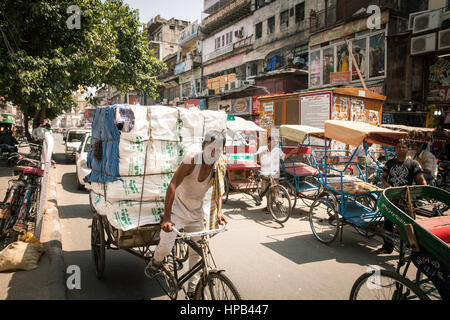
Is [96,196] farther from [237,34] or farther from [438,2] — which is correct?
[237,34]

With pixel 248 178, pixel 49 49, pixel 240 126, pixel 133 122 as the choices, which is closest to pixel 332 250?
pixel 248 178

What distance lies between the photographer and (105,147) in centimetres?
376

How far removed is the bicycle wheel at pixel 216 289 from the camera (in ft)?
7.84

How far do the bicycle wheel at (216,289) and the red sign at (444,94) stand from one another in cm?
1470

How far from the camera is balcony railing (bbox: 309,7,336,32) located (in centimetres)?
1765

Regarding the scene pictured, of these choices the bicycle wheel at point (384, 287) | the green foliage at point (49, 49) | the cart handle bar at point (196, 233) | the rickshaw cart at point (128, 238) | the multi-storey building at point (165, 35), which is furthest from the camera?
the multi-storey building at point (165, 35)

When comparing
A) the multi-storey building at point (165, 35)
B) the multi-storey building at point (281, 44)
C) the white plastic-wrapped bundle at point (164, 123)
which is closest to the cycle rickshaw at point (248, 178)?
the white plastic-wrapped bundle at point (164, 123)

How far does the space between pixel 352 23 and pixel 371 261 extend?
14.5 metres

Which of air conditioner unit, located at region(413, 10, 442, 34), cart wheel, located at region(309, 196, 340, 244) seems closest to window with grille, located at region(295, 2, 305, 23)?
air conditioner unit, located at region(413, 10, 442, 34)

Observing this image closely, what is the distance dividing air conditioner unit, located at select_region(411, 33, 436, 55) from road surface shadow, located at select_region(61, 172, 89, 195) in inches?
560

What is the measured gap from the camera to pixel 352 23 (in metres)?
15.7

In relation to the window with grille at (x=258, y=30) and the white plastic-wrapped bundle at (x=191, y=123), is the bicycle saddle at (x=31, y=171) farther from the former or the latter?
the window with grille at (x=258, y=30)

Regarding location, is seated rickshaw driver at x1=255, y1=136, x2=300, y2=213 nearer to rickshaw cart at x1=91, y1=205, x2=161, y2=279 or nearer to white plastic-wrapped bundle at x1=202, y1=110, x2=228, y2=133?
white plastic-wrapped bundle at x1=202, y1=110, x2=228, y2=133
